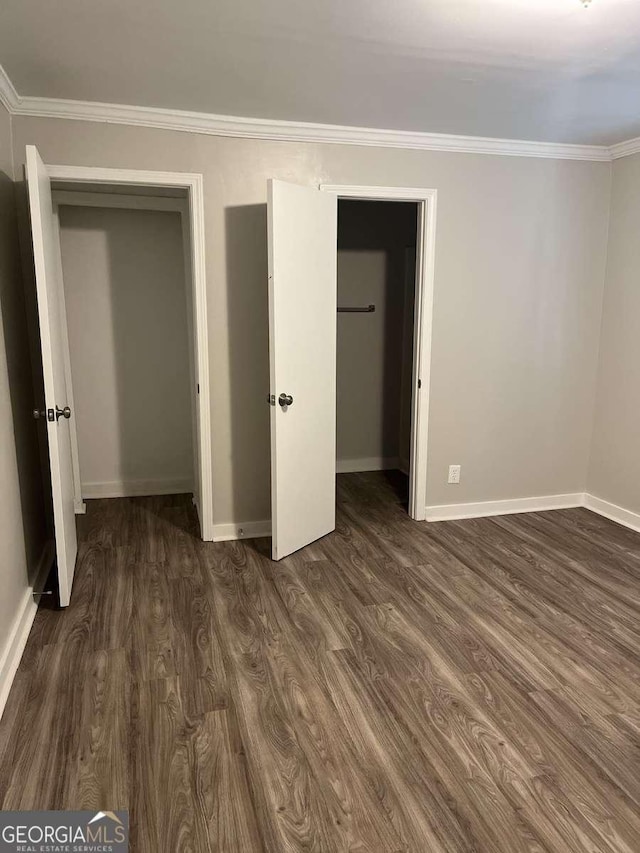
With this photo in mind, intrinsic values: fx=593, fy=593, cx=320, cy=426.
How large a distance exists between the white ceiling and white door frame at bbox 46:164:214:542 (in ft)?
1.13

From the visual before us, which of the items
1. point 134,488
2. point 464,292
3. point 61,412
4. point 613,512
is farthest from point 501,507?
point 61,412

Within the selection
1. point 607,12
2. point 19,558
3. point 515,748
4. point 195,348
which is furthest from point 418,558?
point 607,12

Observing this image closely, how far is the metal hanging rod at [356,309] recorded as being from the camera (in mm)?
5051

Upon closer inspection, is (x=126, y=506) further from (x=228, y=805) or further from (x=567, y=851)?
(x=567, y=851)

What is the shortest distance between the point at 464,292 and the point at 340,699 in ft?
8.74

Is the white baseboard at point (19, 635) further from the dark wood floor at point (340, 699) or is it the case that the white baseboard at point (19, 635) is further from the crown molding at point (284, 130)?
the crown molding at point (284, 130)

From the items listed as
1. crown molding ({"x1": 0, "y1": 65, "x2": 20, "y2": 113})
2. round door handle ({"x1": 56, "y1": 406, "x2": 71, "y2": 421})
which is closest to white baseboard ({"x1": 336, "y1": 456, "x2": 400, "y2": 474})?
round door handle ({"x1": 56, "y1": 406, "x2": 71, "y2": 421})

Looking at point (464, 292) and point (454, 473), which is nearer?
point (464, 292)

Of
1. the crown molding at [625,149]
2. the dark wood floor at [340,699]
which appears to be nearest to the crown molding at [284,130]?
the crown molding at [625,149]

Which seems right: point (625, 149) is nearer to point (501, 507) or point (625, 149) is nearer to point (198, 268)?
point (501, 507)

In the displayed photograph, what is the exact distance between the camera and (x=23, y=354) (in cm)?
310

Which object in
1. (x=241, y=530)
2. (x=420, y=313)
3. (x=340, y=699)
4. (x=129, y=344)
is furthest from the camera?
(x=129, y=344)

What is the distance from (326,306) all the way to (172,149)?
1.19 m

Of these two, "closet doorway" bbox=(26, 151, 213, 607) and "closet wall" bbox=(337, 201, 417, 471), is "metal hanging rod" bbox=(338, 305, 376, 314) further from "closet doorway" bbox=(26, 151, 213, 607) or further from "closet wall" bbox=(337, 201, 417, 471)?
"closet doorway" bbox=(26, 151, 213, 607)
